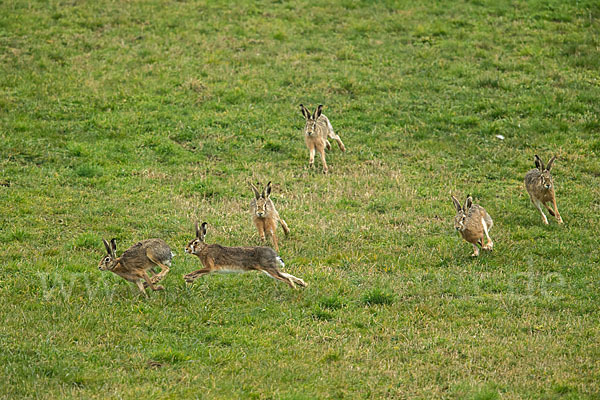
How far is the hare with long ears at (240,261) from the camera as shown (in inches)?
466

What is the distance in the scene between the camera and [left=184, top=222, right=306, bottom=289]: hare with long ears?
11844 millimetres

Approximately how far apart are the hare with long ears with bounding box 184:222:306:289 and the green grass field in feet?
1.12

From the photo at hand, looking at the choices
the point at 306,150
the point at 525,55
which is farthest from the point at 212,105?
the point at 525,55

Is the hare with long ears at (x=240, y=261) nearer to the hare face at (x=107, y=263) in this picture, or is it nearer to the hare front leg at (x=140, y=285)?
the hare front leg at (x=140, y=285)

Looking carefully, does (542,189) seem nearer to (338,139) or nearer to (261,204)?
(261,204)

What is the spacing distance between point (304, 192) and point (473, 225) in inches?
199

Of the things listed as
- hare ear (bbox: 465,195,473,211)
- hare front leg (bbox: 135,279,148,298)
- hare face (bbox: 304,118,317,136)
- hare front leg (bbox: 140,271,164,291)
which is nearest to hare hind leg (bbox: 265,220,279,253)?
hare front leg (bbox: 140,271,164,291)

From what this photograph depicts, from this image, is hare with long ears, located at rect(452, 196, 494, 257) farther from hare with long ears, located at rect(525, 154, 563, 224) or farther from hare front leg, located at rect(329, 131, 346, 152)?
hare front leg, located at rect(329, 131, 346, 152)

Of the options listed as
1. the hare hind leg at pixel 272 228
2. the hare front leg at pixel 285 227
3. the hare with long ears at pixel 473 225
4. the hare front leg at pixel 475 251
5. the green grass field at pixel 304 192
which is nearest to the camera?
the green grass field at pixel 304 192

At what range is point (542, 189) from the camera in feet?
52.0

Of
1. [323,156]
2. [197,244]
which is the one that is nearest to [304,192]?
[323,156]

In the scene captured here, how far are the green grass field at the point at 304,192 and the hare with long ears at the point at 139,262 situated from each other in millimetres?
261

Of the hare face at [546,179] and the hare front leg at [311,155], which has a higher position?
the hare face at [546,179]

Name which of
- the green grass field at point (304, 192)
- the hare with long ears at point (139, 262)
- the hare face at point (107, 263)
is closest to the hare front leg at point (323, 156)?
the green grass field at point (304, 192)
